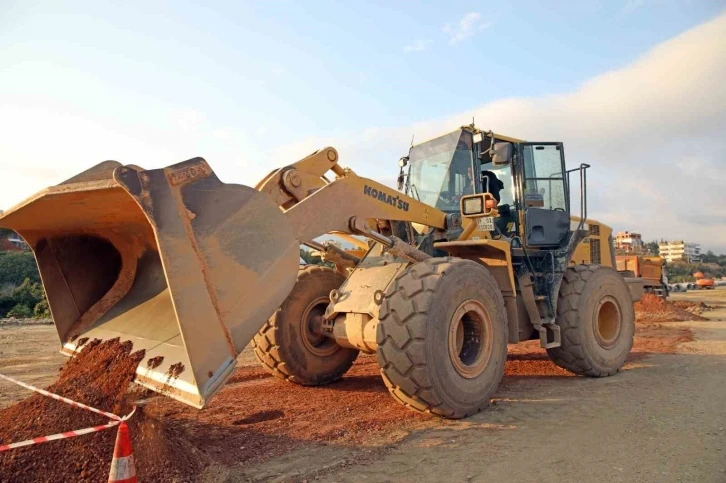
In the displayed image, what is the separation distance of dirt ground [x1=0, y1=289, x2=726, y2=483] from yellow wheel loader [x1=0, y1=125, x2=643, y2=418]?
1.26 ft

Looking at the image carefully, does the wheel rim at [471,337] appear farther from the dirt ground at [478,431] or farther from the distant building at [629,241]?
the distant building at [629,241]

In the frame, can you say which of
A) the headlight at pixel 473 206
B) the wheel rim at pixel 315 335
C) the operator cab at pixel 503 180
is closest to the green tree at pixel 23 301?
the wheel rim at pixel 315 335

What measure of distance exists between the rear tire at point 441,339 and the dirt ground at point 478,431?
0.91 feet

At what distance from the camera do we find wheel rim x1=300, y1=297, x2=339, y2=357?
5895 millimetres

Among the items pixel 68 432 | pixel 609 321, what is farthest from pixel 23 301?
pixel 609 321

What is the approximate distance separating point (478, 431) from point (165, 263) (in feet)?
9.61

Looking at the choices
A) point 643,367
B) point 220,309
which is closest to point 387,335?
point 220,309

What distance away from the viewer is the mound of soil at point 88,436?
9.66 feet

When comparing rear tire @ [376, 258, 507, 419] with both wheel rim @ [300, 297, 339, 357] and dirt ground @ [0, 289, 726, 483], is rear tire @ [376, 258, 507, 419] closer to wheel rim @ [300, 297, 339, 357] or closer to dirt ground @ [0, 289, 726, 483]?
dirt ground @ [0, 289, 726, 483]

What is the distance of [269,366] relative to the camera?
231 inches

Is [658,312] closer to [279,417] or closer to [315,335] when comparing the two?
[315,335]

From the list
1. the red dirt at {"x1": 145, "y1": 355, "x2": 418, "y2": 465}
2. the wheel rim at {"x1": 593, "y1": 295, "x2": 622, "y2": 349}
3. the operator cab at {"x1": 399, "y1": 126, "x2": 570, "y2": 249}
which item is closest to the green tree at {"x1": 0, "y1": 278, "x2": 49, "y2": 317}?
the red dirt at {"x1": 145, "y1": 355, "x2": 418, "y2": 465}

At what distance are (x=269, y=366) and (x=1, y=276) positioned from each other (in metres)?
19.7

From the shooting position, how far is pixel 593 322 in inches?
259
